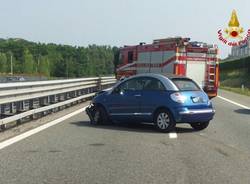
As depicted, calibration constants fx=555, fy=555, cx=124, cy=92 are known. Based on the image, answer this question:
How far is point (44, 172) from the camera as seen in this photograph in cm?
816

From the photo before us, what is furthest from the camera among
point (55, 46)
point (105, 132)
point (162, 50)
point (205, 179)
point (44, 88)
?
point (55, 46)

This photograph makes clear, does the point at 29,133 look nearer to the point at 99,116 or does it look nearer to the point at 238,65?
the point at 99,116

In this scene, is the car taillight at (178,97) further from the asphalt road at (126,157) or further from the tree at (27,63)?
Result: the tree at (27,63)

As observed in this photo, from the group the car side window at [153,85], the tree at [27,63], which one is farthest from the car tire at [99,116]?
the tree at [27,63]

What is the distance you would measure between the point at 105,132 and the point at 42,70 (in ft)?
436

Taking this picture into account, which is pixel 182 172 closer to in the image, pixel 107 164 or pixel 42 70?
pixel 107 164

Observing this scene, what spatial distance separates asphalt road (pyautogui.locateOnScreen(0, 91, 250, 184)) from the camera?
25.7 feet

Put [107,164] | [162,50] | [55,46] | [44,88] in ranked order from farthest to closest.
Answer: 1. [55,46]
2. [162,50]
3. [44,88]
4. [107,164]

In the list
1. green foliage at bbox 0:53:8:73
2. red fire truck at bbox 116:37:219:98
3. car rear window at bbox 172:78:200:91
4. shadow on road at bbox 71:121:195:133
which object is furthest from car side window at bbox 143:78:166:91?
green foliage at bbox 0:53:8:73

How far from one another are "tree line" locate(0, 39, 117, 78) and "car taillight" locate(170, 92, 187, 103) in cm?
11573

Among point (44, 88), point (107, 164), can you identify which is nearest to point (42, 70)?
point (44, 88)

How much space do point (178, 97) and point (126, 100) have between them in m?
1.75

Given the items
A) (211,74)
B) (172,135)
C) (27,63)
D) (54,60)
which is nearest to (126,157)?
(172,135)

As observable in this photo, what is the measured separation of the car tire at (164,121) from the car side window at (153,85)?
0.61m
